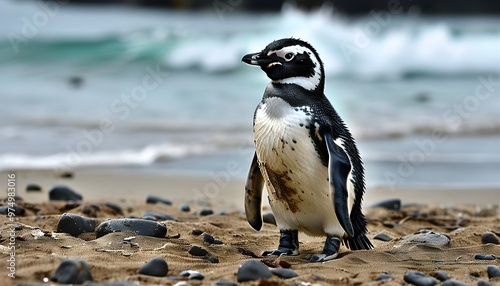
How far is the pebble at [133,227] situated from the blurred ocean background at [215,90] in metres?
3.62

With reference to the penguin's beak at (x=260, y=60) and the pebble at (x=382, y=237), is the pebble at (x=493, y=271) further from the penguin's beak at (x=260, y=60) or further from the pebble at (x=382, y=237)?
the penguin's beak at (x=260, y=60)

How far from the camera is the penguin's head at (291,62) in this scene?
13.2 ft

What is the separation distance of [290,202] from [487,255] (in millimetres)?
1019

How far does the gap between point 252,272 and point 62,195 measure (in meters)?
3.14

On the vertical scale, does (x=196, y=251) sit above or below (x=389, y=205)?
below

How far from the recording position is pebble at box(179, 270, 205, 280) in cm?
342

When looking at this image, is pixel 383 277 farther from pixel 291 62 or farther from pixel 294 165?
pixel 291 62

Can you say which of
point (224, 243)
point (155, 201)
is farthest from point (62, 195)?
point (224, 243)

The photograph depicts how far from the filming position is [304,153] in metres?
3.92

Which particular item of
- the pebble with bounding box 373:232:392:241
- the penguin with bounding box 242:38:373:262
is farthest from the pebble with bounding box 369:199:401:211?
the penguin with bounding box 242:38:373:262

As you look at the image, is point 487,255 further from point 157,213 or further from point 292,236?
point 157,213

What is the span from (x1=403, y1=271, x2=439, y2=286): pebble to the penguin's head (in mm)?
1042

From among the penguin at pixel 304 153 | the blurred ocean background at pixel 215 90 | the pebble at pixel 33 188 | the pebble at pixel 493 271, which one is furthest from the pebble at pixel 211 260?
the blurred ocean background at pixel 215 90

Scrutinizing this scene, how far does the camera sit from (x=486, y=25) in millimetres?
27469
